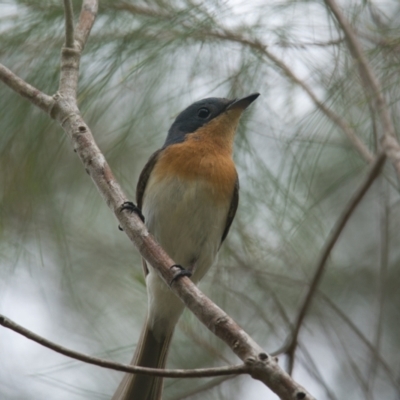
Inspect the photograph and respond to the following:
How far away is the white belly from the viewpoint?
3715 mm

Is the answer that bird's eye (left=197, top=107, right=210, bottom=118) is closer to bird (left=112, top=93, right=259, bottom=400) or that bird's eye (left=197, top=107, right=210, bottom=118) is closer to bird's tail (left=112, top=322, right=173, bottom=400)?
bird (left=112, top=93, right=259, bottom=400)

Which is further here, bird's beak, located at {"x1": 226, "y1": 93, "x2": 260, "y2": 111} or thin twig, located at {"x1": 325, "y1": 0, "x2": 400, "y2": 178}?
bird's beak, located at {"x1": 226, "y1": 93, "x2": 260, "y2": 111}

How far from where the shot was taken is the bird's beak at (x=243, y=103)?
12.2 feet

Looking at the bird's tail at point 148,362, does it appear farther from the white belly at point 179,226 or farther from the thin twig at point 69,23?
the thin twig at point 69,23

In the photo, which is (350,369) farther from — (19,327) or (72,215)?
(19,327)

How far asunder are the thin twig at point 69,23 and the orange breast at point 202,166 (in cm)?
92

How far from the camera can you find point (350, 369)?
4.26 m

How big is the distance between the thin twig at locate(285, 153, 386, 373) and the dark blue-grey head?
1213mm

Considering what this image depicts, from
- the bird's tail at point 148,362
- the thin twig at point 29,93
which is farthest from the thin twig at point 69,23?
the bird's tail at point 148,362

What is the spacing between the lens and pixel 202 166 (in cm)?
378

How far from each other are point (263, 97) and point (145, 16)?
2.68ft

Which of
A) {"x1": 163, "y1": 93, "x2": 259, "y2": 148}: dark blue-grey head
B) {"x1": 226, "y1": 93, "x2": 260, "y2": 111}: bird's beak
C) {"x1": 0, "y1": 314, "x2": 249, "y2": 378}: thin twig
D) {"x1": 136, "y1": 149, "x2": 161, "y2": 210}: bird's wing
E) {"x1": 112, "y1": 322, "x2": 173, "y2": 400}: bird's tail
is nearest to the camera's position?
{"x1": 0, "y1": 314, "x2": 249, "y2": 378}: thin twig

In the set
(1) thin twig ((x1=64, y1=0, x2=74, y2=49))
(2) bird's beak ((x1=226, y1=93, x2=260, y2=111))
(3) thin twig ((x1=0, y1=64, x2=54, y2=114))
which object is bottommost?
(3) thin twig ((x1=0, y1=64, x2=54, y2=114))

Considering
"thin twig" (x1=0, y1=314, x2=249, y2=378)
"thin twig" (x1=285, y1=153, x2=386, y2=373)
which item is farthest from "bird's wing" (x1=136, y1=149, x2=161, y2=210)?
"thin twig" (x1=0, y1=314, x2=249, y2=378)
